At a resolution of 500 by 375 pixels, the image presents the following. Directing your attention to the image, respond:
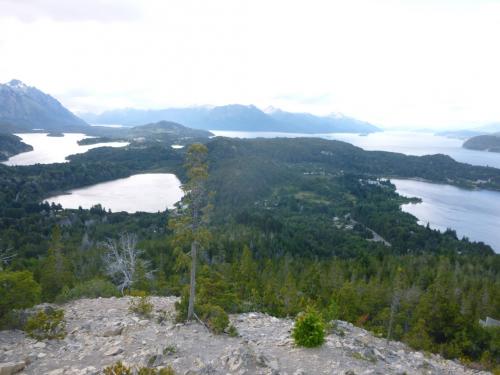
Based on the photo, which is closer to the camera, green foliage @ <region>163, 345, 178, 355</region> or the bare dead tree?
green foliage @ <region>163, 345, 178, 355</region>

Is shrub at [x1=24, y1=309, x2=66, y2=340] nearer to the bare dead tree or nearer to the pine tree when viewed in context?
the pine tree

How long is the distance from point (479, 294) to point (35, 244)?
2902 inches

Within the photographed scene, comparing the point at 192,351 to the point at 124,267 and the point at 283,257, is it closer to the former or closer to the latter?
the point at 124,267

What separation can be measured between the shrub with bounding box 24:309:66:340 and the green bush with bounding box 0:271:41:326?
1010 mm

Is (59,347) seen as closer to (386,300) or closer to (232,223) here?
(386,300)

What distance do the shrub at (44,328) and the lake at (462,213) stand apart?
122581mm

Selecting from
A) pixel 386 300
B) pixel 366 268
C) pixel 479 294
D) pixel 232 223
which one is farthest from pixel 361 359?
pixel 232 223

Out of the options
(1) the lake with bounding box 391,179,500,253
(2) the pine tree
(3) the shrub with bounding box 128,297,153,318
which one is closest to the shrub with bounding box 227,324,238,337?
(2) the pine tree

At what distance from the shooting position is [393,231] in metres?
111

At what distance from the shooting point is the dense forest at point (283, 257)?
943 inches

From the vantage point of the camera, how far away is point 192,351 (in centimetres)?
1504

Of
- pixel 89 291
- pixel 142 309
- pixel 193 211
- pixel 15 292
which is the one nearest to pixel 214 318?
pixel 142 309

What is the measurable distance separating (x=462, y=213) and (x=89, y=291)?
163997 millimetres

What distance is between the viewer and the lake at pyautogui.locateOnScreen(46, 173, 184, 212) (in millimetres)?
140000
